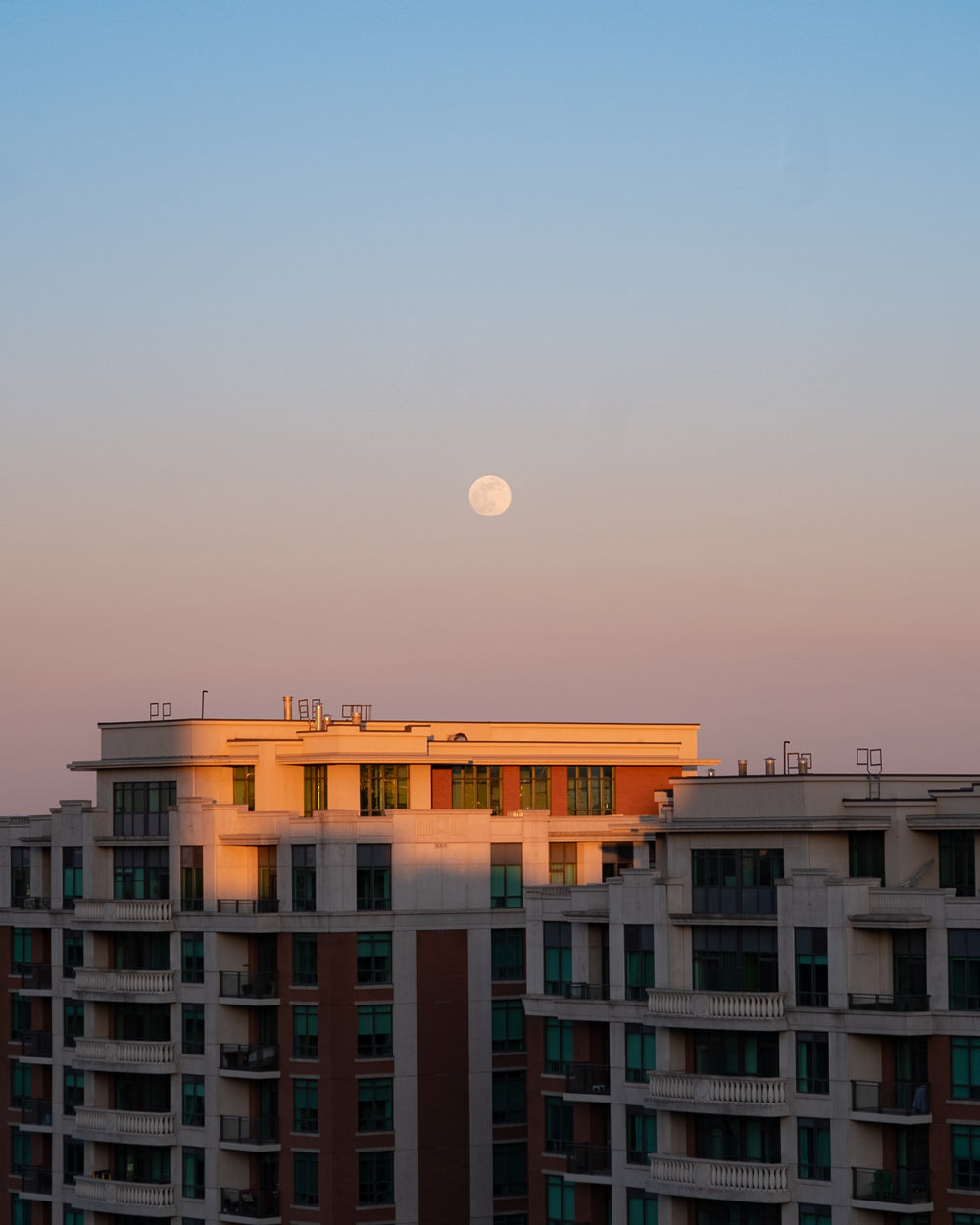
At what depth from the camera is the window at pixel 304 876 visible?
97.8 meters

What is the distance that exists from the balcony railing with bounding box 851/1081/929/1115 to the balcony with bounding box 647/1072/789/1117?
2.59 meters

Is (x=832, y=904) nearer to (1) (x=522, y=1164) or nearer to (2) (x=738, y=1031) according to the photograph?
(2) (x=738, y=1031)

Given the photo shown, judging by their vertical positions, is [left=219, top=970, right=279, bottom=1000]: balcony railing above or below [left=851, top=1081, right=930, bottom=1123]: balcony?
above

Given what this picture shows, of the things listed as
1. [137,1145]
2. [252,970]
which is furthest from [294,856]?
[137,1145]

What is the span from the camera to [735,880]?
8219cm

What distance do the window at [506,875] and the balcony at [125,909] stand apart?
44.8 ft

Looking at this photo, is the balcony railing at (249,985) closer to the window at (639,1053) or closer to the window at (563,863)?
the window at (563,863)

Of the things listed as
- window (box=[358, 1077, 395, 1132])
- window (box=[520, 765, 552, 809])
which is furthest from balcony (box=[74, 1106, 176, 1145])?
window (box=[520, 765, 552, 809])

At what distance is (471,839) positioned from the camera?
9994 cm

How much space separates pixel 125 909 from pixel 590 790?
2114 centimetres

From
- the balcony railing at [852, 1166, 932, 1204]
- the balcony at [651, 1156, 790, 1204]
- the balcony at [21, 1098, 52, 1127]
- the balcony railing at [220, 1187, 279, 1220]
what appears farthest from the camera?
the balcony at [21, 1098, 52, 1127]

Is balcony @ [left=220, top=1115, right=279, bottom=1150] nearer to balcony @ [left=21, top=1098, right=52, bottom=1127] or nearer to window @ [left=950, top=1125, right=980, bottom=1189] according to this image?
balcony @ [left=21, top=1098, right=52, bottom=1127]

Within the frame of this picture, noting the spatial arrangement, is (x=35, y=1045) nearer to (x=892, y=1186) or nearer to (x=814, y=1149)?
(x=814, y=1149)

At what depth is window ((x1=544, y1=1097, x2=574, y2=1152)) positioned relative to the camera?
87562mm
